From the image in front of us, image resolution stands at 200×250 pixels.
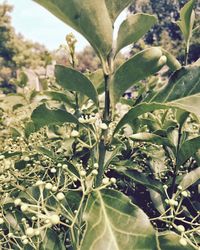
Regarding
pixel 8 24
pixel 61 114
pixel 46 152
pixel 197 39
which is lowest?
pixel 46 152

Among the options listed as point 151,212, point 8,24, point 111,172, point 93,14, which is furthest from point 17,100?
point 8,24

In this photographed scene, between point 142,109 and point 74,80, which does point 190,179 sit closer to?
point 142,109

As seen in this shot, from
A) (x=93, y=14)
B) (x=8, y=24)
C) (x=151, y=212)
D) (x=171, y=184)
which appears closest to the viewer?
(x=93, y=14)

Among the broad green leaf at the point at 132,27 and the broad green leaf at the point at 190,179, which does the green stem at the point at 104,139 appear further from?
the broad green leaf at the point at 190,179

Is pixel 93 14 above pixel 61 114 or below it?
above

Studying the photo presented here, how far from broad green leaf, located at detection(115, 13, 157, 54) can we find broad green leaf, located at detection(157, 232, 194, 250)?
627mm

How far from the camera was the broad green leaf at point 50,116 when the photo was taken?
1.35m

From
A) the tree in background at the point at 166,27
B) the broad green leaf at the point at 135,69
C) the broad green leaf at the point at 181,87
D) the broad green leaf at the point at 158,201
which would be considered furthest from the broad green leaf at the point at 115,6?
the tree in background at the point at 166,27

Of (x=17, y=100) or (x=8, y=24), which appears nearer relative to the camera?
(x=17, y=100)

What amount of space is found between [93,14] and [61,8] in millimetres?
102

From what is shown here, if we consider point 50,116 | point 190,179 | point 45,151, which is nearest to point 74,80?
point 50,116

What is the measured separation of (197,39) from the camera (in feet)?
112

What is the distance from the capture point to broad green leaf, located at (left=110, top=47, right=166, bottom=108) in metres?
1.19

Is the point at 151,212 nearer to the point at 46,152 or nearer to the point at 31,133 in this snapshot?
the point at 46,152
